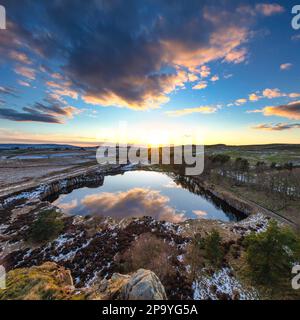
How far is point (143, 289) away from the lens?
487cm

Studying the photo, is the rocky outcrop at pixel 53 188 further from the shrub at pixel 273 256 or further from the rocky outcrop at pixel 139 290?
the shrub at pixel 273 256

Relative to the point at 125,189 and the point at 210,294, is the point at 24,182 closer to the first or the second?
the point at 125,189

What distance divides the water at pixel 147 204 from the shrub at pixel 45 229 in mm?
7293

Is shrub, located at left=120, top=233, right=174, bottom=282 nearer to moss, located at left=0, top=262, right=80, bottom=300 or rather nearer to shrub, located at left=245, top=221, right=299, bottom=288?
shrub, located at left=245, top=221, right=299, bottom=288

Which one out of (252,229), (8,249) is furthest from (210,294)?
(8,249)

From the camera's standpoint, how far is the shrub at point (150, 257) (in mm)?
12969

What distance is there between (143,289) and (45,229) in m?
17.9

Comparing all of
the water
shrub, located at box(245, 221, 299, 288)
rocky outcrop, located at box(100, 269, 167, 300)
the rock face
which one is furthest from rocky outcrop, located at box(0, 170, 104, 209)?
shrub, located at box(245, 221, 299, 288)

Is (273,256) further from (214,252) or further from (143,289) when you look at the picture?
(143,289)

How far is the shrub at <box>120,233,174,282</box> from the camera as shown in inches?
511

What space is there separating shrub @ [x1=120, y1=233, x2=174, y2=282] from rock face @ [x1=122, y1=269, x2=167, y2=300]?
8.36 meters

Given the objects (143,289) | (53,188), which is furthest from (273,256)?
(53,188)

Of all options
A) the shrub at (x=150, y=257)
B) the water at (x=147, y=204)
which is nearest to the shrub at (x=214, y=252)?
the shrub at (x=150, y=257)

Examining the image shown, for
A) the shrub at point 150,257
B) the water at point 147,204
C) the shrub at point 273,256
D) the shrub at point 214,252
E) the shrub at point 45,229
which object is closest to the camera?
the shrub at point 273,256
